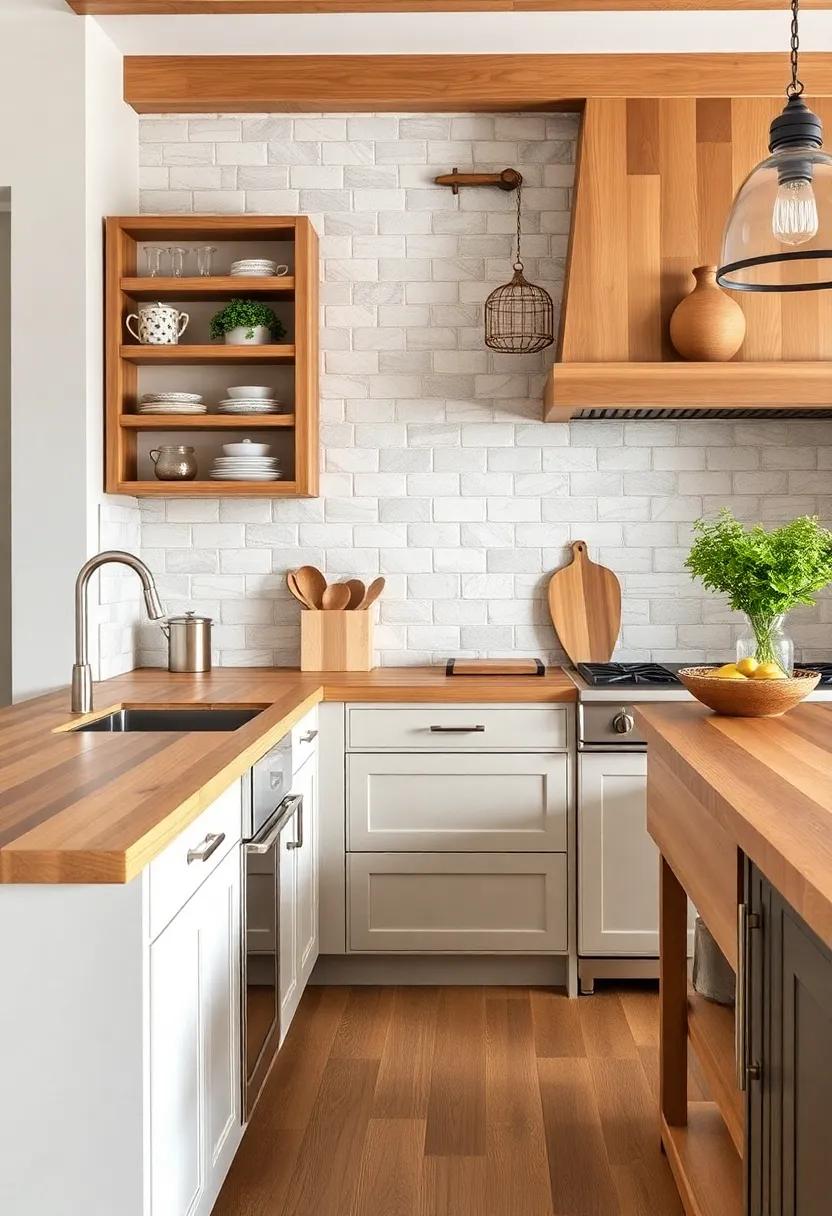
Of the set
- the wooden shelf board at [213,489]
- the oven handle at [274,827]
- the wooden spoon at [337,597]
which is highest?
the wooden shelf board at [213,489]

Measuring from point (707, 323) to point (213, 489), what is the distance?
5.58 ft

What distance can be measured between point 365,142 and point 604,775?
7.88 ft

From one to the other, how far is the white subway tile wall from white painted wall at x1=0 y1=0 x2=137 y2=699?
59 cm

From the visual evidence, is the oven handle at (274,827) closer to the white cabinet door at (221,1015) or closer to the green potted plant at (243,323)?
the white cabinet door at (221,1015)

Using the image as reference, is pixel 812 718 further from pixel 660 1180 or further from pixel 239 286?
pixel 239 286

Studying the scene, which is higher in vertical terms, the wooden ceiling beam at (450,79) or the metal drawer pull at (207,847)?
the wooden ceiling beam at (450,79)

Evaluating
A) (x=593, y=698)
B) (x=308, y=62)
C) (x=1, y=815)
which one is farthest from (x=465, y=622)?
(x=1, y=815)

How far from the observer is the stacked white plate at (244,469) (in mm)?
3799

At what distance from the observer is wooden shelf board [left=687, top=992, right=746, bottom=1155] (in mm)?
1979

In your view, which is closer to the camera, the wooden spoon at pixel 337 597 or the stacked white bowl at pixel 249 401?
the stacked white bowl at pixel 249 401

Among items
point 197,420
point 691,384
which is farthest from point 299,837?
point 691,384

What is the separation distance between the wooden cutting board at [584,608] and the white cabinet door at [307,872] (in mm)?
1094

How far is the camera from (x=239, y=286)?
3746 mm

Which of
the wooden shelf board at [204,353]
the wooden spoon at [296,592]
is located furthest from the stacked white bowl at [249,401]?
the wooden spoon at [296,592]
